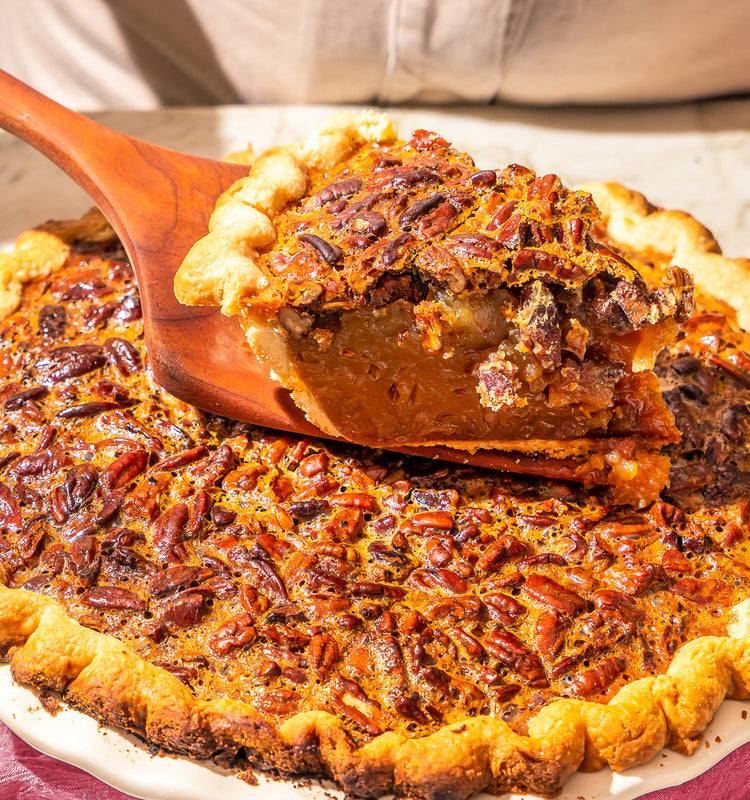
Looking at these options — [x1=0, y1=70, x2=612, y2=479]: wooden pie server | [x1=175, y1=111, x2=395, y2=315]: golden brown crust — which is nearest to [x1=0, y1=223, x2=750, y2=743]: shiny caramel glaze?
[x1=0, y1=70, x2=612, y2=479]: wooden pie server

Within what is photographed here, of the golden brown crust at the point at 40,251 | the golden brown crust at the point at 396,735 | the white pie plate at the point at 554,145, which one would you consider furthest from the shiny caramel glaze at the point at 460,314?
the white pie plate at the point at 554,145

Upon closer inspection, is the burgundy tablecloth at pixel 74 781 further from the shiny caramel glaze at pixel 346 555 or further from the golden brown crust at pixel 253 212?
the golden brown crust at pixel 253 212

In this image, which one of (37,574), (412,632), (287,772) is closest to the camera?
A: (287,772)

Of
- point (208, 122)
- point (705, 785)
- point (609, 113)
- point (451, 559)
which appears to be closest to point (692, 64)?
point (609, 113)

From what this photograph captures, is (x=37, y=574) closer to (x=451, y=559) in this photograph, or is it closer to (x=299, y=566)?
(x=299, y=566)

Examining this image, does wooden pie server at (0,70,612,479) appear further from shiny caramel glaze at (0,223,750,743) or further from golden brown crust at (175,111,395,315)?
Result: golden brown crust at (175,111,395,315)

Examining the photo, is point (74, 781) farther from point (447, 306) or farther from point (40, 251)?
point (40, 251)
